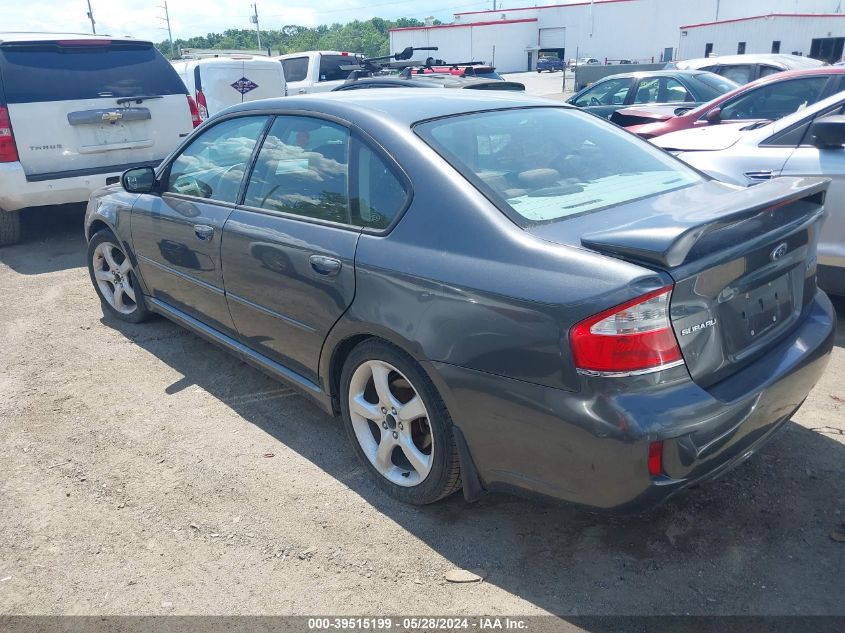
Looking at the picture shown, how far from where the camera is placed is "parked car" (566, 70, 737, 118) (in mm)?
10070

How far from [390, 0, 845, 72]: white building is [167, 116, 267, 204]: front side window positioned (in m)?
44.9

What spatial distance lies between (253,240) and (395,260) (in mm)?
1000

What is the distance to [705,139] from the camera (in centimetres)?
530

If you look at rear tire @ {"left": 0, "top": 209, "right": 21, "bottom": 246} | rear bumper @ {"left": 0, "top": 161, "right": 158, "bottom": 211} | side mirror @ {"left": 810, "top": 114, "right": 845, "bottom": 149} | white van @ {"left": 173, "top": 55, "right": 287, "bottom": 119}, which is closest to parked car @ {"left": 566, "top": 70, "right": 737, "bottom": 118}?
white van @ {"left": 173, "top": 55, "right": 287, "bottom": 119}

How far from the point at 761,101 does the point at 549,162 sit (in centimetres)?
514

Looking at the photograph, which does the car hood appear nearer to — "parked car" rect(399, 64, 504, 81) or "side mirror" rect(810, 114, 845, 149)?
"side mirror" rect(810, 114, 845, 149)

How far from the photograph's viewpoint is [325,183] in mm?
3068

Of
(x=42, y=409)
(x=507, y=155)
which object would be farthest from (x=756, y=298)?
(x=42, y=409)

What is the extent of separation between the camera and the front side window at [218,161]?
3.59 metres

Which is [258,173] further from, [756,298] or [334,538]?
[756,298]

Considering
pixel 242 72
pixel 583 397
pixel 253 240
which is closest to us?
pixel 583 397

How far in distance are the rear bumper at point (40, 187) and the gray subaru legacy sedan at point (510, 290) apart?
12.2ft

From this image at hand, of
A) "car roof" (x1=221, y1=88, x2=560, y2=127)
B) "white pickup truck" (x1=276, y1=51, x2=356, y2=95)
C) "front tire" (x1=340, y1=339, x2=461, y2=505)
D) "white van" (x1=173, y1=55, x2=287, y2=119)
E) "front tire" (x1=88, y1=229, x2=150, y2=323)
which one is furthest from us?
"white pickup truck" (x1=276, y1=51, x2=356, y2=95)

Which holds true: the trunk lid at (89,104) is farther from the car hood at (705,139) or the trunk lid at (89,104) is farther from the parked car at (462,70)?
the car hood at (705,139)
